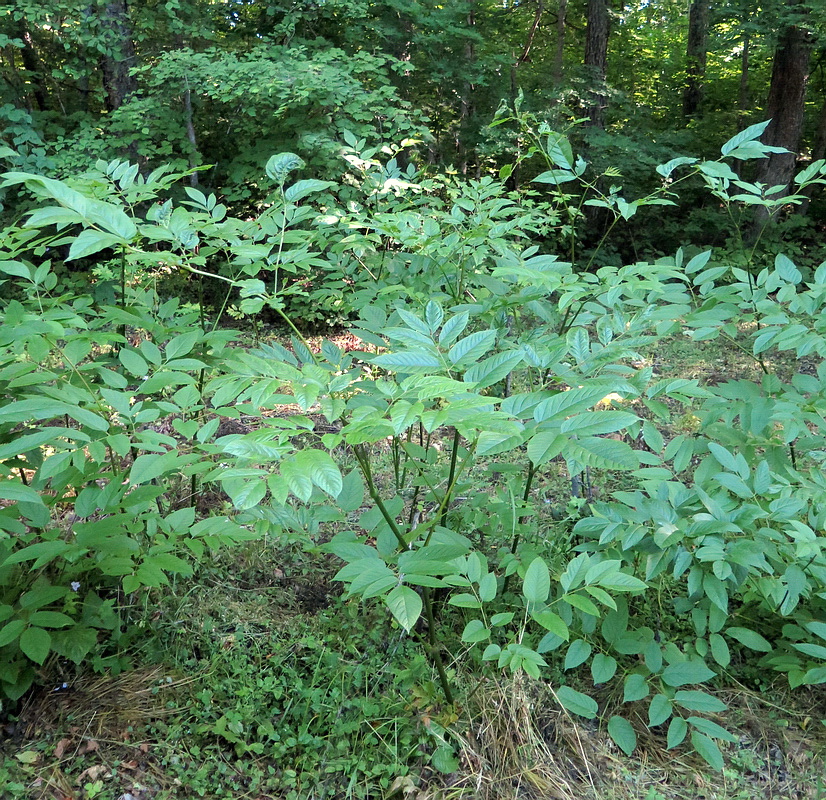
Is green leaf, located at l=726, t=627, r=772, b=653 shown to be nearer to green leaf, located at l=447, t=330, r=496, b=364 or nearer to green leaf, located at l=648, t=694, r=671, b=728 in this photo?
green leaf, located at l=648, t=694, r=671, b=728

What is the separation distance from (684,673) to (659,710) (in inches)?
5.0

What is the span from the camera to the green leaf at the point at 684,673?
65.2 inches

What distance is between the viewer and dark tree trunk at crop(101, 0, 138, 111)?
19.0 ft

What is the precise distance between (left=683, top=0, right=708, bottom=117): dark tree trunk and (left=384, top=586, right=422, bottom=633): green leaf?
393 inches

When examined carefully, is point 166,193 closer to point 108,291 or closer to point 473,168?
point 108,291

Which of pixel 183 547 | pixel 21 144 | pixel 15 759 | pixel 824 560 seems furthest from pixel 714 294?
pixel 21 144

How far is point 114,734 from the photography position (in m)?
1.76

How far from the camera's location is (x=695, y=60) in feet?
30.6

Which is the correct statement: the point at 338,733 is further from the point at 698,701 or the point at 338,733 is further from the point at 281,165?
the point at 281,165

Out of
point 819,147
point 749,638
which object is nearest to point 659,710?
point 749,638

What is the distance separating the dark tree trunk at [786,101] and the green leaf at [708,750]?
7.06 meters

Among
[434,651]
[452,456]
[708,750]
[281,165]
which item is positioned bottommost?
[708,750]

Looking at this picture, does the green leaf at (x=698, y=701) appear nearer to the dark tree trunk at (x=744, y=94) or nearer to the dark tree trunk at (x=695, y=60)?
the dark tree trunk at (x=744, y=94)

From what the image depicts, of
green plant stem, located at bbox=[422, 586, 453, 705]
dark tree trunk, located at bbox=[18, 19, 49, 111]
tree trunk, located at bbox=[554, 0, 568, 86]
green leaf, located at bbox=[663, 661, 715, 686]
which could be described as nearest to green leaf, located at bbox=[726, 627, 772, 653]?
green leaf, located at bbox=[663, 661, 715, 686]
